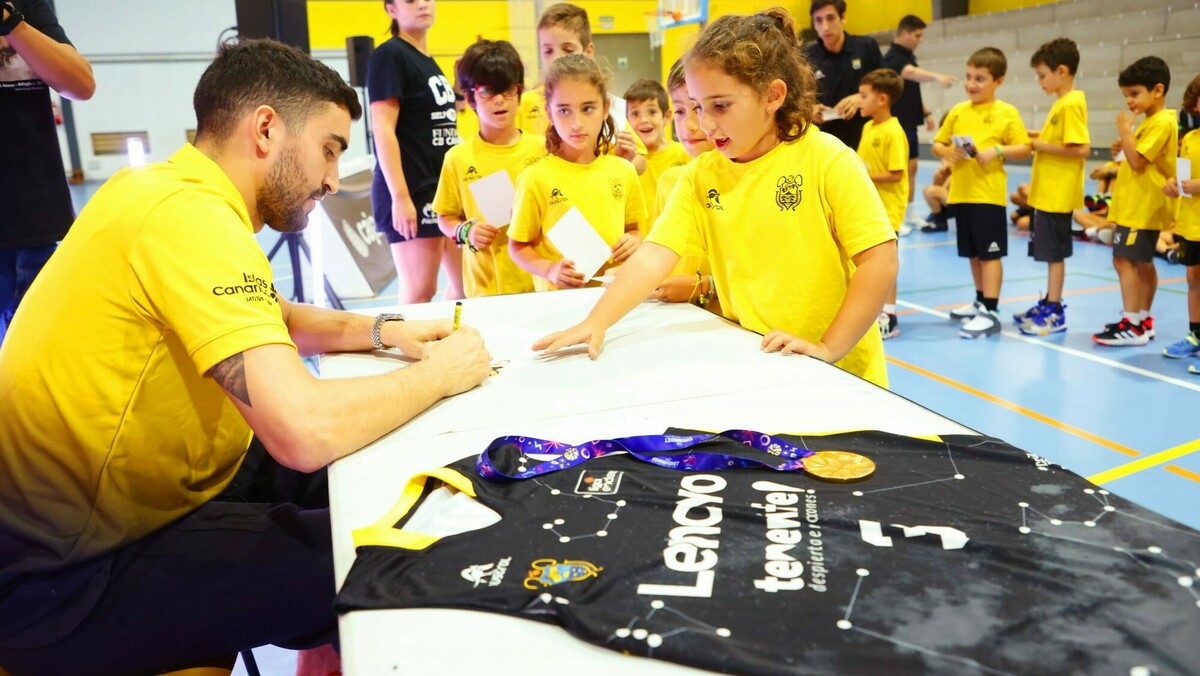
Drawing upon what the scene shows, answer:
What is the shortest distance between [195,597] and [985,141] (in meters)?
5.29

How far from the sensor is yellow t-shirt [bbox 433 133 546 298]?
3.44m

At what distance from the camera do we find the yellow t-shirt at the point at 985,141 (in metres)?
5.12

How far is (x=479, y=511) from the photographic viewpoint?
1146 millimetres

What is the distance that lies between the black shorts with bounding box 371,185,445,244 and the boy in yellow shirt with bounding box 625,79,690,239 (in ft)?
3.47

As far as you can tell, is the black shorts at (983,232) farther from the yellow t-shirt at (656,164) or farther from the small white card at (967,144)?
the yellow t-shirt at (656,164)

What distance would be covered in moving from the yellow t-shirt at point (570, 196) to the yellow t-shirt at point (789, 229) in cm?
89

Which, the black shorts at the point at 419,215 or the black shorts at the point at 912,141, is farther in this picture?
the black shorts at the point at 912,141

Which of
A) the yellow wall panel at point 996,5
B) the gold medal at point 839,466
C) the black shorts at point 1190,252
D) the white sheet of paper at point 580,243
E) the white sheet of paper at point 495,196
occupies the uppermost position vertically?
the yellow wall panel at point 996,5

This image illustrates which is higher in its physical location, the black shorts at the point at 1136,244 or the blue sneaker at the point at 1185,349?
the black shorts at the point at 1136,244

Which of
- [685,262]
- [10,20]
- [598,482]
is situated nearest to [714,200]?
[685,262]

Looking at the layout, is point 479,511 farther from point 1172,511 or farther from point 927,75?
point 927,75

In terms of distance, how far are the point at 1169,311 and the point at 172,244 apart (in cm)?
605

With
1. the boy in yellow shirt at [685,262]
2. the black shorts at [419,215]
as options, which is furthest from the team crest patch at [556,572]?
the black shorts at [419,215]

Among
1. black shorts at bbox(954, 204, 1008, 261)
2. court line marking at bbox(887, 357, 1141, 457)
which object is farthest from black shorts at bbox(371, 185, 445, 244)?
black shorts at bbox(954, 204, 1008, 261)
